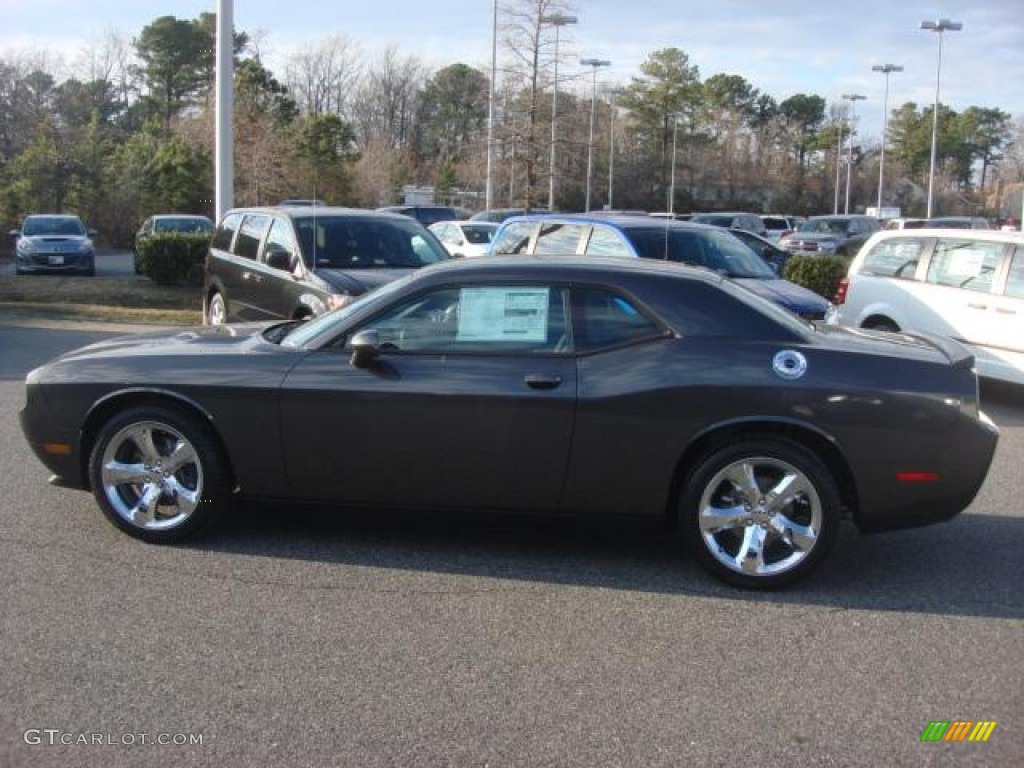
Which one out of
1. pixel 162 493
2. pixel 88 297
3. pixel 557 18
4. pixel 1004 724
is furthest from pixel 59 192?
pixel 1004 724

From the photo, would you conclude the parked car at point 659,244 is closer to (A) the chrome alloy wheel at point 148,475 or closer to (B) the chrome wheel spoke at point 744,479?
(B) the chrome wheel spoke at point 744,479

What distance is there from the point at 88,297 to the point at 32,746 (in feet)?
53.9

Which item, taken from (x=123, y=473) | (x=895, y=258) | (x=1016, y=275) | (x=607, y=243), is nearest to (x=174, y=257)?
(x=607, y=243)

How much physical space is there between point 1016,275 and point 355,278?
20.0 feet

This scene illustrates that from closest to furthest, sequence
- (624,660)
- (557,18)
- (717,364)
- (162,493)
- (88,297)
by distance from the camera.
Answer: (624,660), (717,364), (162,493), (88,297), (557,18)

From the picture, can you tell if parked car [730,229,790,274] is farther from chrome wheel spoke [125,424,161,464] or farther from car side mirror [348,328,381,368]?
chrome wheel spoke [125,424,161,464]

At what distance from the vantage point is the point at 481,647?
4406 millimetres

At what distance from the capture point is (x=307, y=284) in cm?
1033

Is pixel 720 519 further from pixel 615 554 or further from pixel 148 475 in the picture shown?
pixel 148 475

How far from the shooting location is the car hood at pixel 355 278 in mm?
9914

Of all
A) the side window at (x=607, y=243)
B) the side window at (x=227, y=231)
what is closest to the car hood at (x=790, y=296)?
the side window at (x=607, y=243)

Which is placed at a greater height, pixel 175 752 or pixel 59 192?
pixel 59 192

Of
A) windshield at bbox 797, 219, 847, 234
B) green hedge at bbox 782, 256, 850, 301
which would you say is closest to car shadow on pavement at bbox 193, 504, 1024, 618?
green hedge at bbox 782, 256, 850, 301

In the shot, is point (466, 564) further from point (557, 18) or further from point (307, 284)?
point (557, 18)
